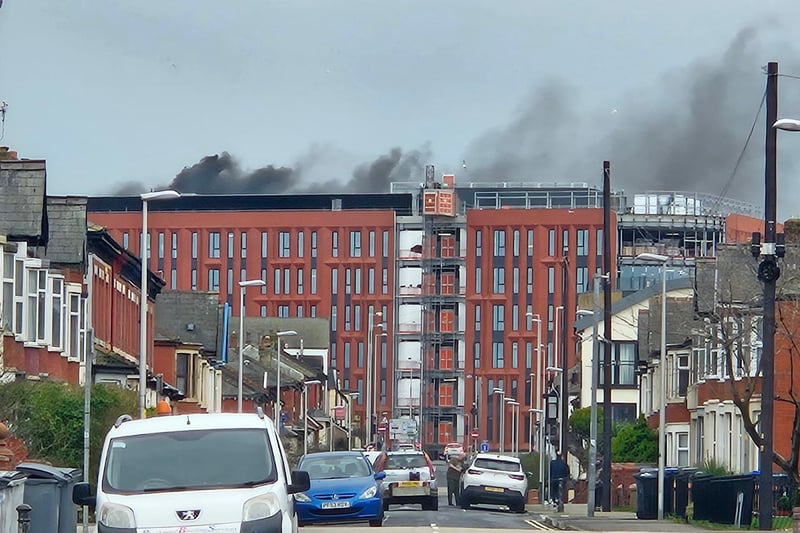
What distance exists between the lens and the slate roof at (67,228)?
5122 centimetres

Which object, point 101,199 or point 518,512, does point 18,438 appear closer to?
point 518,512

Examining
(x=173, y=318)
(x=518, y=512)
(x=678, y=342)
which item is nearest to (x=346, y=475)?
(x=518, y=512)

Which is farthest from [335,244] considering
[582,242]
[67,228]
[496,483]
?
[496,483]

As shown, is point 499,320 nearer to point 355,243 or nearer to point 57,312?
point 355,243

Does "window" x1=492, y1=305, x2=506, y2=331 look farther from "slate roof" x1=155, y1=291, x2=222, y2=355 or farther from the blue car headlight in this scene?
the blue car headlight

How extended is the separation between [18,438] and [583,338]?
252ft

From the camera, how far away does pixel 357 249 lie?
160 metres

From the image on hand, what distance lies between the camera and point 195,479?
18.0 m

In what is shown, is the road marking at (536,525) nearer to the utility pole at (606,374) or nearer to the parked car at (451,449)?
the utility pole at (606,374)

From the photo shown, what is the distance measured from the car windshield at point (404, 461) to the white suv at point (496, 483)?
3.14m

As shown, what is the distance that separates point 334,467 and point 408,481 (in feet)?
42.9

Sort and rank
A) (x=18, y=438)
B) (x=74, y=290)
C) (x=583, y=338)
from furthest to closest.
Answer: (x=583, y=338)
(x=74, y=290)
(x=18, y=438)

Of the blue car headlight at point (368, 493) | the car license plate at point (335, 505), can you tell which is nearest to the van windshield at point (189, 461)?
the car license plate at point (335, 505)

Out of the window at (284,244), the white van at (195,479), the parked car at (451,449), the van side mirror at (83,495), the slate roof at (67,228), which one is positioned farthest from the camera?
the window at (284,244)
